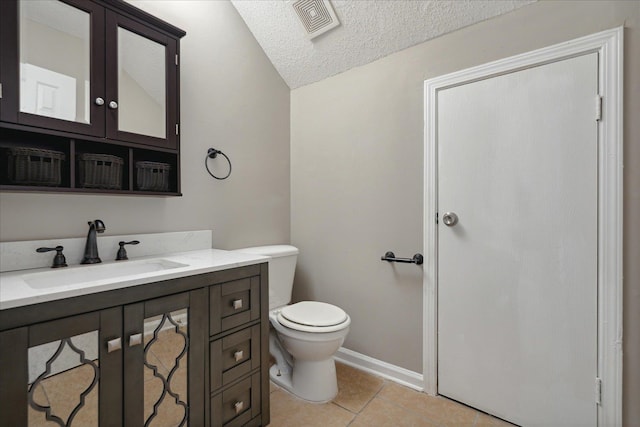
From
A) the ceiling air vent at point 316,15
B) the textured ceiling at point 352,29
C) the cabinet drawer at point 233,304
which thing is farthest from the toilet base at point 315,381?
the ceiling air vent at point 316,15

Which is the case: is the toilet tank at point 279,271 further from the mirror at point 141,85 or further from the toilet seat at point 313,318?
the mirror at point 141,85

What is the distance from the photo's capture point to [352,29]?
6.42 ft

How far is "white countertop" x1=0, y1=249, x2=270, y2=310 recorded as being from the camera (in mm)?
915

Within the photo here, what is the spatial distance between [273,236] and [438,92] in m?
1.47

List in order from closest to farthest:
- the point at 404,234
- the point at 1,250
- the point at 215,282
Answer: the point at 1,250 < the point at 215,282 < the point at 404,234

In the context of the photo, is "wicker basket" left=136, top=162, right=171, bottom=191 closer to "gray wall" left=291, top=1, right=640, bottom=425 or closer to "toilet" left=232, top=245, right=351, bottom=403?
"toilet" left=232, top=245, right=351, bottom=403

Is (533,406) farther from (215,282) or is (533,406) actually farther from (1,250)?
(1,250)

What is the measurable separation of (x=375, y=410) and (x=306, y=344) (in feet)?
1.70

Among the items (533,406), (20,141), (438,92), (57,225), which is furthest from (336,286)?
(20,141)

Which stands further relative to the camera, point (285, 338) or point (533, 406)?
point (285, 338)

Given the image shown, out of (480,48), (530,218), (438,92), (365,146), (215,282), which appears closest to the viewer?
(215,282)

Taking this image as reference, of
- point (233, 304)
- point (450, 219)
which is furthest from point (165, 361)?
point (450, 219)

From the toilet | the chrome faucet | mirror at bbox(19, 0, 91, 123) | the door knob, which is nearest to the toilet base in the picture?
the toilet

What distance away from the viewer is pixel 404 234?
195 centimetres
